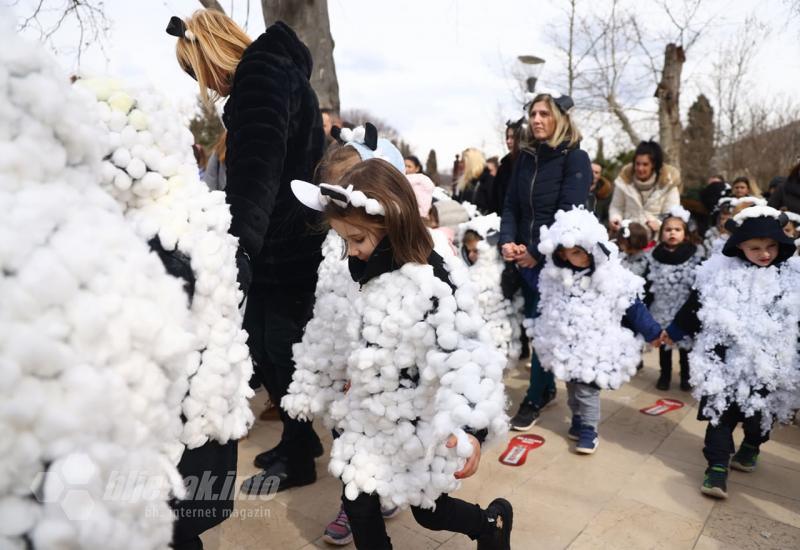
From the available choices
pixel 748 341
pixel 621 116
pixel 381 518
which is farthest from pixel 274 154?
pixel 621 116

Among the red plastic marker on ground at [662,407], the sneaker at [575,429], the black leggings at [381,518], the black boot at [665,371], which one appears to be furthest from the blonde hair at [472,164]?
the black leggings at [381,518]

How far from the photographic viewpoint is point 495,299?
4.42 meters

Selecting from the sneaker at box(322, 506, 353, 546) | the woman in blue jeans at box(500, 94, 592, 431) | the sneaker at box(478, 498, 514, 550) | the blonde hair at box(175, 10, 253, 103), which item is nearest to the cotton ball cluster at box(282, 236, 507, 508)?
the sneaker at box(478, 498, 514, 550)

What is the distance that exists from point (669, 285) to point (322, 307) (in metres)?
3.47

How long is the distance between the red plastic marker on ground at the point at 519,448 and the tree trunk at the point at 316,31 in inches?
127

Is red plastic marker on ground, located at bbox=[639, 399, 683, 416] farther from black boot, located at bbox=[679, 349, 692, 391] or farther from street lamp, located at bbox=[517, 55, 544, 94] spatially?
street lamp, located at bbox=[517, 55, 544, 94]

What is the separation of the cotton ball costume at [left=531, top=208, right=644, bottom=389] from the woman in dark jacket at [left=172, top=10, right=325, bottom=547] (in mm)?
1584

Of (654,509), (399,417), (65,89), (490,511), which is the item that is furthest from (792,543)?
(65,89)

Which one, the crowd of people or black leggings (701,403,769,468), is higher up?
the crowd of people

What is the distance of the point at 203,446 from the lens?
1.54 meters

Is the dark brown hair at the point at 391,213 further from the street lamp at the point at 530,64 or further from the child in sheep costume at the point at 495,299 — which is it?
the street lamp at the point at 530,64

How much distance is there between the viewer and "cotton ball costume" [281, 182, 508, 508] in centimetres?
181

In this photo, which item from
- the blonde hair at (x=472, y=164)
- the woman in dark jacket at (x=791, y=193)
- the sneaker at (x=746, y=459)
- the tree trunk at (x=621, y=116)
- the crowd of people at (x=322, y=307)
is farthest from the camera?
the tree trunk at (x=621, y=116)

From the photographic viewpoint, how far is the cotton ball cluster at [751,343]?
2.97m
